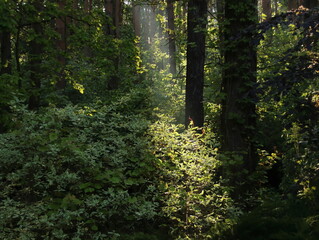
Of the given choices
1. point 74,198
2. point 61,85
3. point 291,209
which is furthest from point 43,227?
point 61,85

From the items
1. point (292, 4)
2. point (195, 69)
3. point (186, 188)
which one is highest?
point (292, 4)

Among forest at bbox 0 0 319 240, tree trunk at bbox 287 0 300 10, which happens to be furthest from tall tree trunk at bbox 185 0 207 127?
tree trunk at bbox 287 0 300 10

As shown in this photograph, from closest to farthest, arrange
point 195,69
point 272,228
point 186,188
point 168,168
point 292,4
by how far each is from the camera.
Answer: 1. point 272,228
2. point 186,188
3. point 168,168
4. point 195,69
5. point 292,4

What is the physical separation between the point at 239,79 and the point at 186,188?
3052 millimetres

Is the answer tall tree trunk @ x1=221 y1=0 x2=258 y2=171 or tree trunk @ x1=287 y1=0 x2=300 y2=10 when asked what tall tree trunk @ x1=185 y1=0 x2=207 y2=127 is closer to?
tall tree trunk @ x1=221 y1=0 x2=258 y2=171

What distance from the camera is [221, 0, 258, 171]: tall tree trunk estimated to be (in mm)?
8062

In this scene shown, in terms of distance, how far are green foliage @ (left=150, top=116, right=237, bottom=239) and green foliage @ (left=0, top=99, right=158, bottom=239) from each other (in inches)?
11.7

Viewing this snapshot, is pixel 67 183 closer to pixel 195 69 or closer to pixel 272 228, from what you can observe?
pixel 272 228

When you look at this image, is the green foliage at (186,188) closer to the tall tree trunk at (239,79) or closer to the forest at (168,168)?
the forest at (168,168)

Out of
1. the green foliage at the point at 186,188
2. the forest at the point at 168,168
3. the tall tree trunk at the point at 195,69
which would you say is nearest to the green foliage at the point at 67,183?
the forest at the point at 168,168

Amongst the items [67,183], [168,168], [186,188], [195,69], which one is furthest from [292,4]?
A: [67,183]

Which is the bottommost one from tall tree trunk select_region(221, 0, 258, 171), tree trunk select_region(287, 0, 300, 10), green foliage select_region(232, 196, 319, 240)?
green foliage select_region(232, 196, 319, 240)

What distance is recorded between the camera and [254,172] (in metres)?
8.36

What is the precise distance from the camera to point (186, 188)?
20.8 feet
